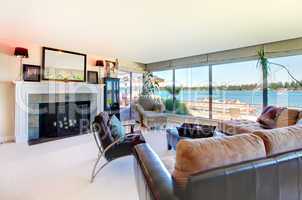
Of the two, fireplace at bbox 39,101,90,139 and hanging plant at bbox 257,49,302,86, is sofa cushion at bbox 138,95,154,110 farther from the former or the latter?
hanging plant at bbox 257,49,302,86

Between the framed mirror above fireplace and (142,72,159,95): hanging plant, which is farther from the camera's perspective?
(142,72,159,95): hanging plant

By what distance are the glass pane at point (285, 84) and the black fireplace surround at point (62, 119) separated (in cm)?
482

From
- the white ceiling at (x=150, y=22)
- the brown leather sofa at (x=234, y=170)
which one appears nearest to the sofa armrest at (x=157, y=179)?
the brown leather sofa at (x=234, y=170)

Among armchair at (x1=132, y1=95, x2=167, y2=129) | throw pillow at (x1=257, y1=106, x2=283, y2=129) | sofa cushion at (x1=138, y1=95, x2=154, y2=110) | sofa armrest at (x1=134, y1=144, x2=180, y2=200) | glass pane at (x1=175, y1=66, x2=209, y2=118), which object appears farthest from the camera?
sofa cushion at (x1=138, y1=95, x2=154, y2=110)

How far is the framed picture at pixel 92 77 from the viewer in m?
5.80

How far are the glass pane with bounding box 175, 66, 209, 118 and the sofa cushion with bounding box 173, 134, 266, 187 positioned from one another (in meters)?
4.84

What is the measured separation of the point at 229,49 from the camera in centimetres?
515

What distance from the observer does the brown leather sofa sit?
1.10 metres

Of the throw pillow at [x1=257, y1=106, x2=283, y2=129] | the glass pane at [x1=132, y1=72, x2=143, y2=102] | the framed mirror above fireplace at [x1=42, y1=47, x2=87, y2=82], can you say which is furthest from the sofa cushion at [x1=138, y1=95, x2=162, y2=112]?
the throw pillow at [x1=257, y1=106, x2=283, y2=129]

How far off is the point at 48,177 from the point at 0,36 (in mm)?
3174

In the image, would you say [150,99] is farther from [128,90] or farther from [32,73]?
[32,73]

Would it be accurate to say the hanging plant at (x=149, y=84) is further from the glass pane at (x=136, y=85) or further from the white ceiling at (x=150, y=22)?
the white ceiling at (x=150, y=22)

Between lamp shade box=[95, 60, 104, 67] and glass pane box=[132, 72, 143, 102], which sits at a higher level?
lamp shade box=[95, 60, 104, 67]

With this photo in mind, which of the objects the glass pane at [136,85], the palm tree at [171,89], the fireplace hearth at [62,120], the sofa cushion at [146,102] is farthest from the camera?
the glass pane at [136,85]
